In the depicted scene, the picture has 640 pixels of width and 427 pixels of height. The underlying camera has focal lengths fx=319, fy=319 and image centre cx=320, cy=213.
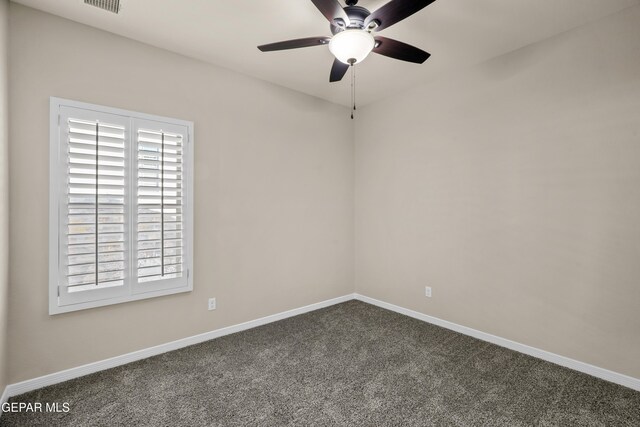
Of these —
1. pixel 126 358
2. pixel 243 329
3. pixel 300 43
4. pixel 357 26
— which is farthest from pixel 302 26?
pixel 126 358

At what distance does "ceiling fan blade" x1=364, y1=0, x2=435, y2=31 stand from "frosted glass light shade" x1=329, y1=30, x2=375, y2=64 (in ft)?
0.32

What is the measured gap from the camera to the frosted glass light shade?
76.2 inches

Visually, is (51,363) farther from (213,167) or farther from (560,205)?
(560,205)

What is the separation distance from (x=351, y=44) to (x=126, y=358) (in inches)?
119

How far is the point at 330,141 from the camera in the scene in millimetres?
4309

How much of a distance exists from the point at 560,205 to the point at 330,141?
2645 millimetres

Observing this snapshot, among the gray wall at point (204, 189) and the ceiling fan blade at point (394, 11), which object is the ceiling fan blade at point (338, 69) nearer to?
the ceiling fan blade at point (394, 11)

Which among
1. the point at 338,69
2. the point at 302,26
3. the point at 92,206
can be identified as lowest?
the point at 92,206

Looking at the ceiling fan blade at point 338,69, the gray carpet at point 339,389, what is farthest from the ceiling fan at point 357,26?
the gray carpet at point 339,389

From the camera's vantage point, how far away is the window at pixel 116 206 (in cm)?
241

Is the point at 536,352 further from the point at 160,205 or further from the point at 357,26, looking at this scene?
the point at 160,205

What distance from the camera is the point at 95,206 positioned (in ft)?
8.27

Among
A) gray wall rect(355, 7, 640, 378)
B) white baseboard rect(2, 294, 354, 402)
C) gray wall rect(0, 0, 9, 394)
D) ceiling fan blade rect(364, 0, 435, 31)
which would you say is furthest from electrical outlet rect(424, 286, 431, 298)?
gray wall rect(0, 0, 9, 394)

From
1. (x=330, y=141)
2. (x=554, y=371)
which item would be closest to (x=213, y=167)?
(x=330, y=141)
